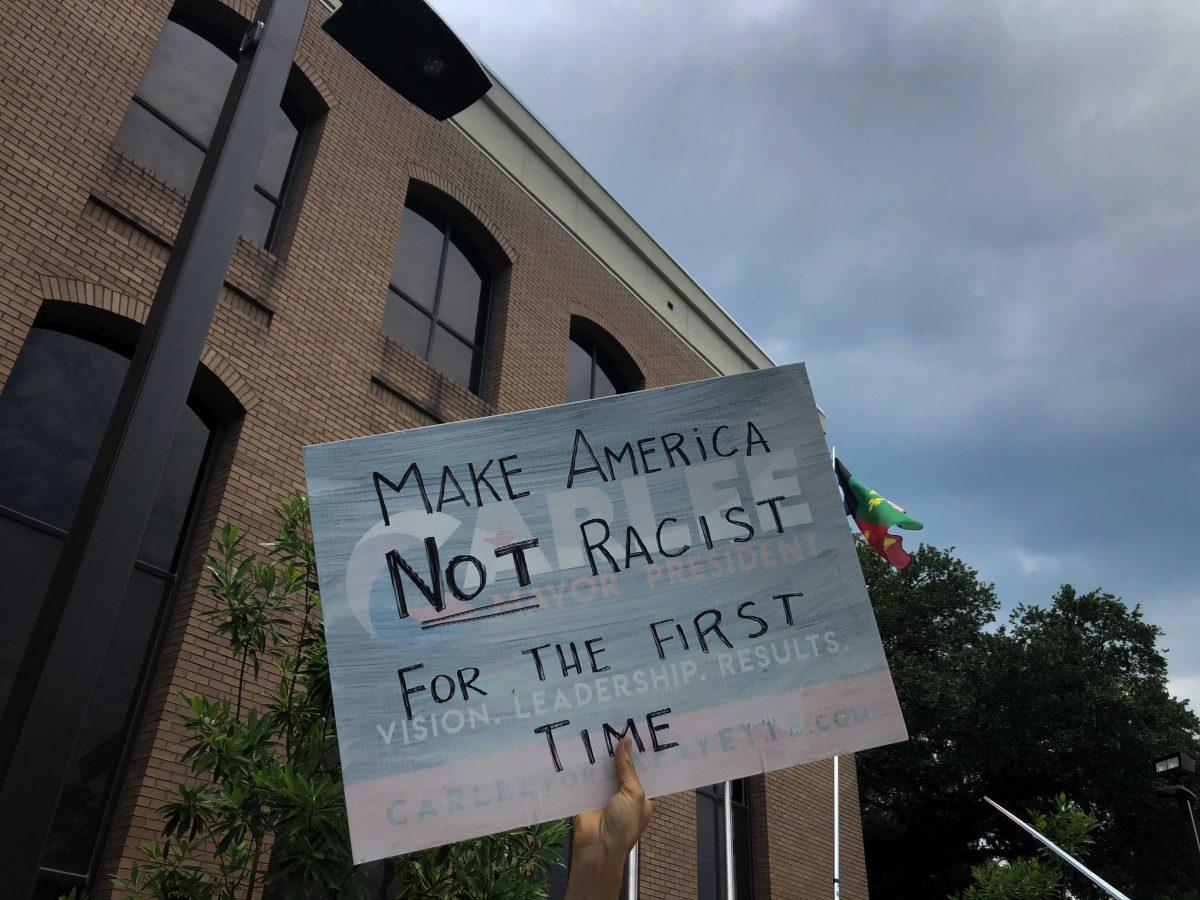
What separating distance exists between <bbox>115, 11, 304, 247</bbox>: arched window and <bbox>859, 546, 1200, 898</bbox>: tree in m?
26.2

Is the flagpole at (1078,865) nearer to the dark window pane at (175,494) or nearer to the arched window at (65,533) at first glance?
the arched window at (65,533)

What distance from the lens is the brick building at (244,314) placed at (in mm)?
7797

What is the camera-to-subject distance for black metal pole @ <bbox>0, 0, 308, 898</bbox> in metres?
2.86

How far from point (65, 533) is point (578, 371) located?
28.0ft

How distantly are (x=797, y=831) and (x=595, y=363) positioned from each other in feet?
25.8

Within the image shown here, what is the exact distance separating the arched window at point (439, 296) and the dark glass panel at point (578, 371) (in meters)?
1.96

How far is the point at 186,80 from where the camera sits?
404 inches

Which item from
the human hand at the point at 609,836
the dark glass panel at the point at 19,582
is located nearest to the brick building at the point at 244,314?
the dark glass panel at the point at 19,582

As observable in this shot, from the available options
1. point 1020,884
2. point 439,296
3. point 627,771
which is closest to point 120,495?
point 627,771

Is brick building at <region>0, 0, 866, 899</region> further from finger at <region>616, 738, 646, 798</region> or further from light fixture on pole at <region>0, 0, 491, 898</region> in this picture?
finger at <region>616, 738, 646, 798</region>

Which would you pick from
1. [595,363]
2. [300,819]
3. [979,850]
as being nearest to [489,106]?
[595,363]

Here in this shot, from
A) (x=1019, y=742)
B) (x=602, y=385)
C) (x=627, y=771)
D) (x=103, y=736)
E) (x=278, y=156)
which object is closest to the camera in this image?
(x=627, y=771)

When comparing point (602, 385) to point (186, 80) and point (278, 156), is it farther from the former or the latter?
point (186, 80)

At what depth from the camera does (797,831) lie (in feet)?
49.6
